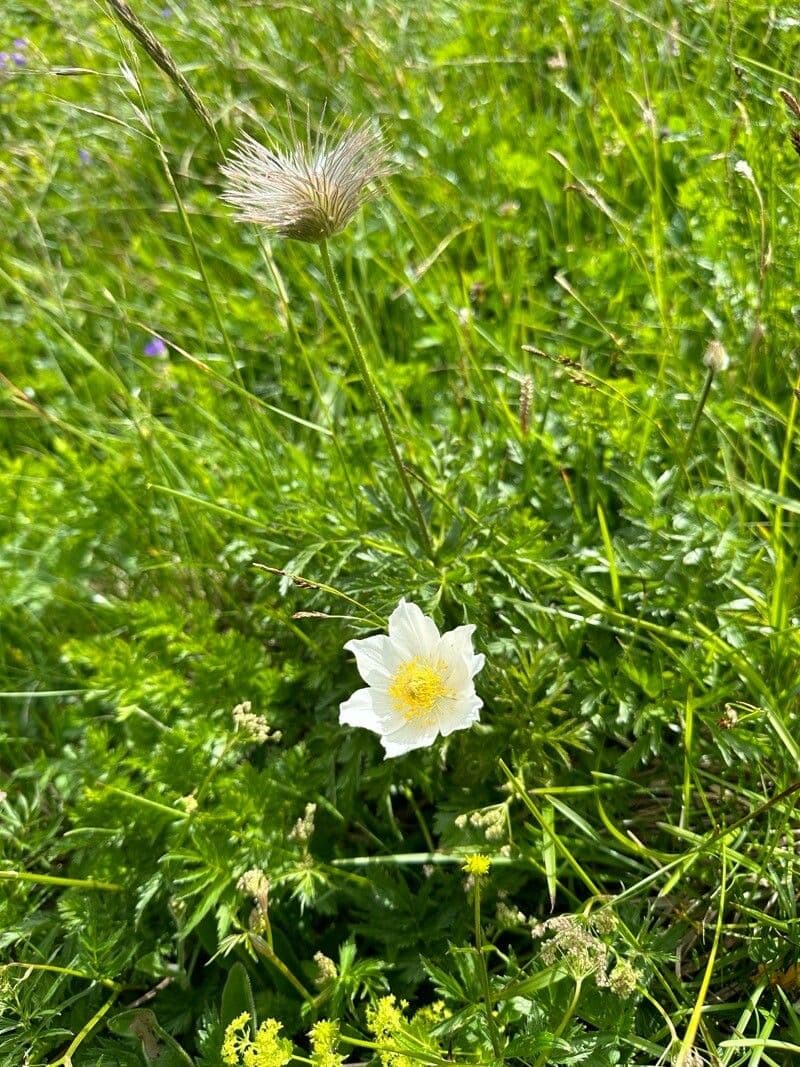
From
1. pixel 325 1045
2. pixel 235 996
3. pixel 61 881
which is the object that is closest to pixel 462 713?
pixel 325 1045

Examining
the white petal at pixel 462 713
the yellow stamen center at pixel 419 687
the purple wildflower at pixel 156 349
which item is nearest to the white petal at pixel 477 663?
the white petal at pixel 462 713

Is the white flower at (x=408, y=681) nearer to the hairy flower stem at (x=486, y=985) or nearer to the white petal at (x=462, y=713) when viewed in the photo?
the white petal at (x=462, y=713)

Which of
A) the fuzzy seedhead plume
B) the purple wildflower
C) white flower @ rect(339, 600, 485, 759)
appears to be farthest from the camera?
the purple wildflower

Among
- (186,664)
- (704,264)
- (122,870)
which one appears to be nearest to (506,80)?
(704,264)

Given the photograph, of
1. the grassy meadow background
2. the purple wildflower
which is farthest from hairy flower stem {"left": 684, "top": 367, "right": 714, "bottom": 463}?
the purple wildflower

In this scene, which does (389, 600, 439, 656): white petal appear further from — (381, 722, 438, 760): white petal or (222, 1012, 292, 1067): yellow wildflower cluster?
(222, 1012, 292, 1067): yellow wildflower cluster

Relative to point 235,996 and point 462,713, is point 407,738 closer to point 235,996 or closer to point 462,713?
point 462,713
